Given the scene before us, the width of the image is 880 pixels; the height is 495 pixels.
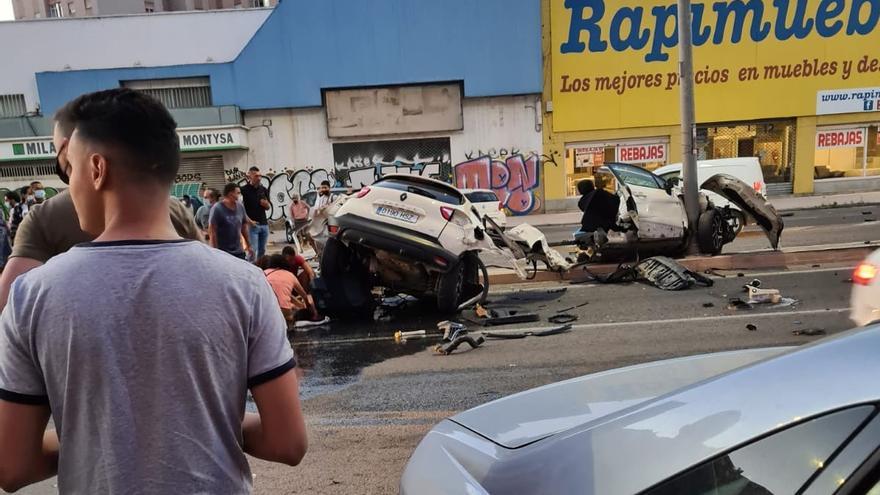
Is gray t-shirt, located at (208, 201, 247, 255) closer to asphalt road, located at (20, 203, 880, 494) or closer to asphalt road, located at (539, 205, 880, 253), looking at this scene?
asphalt road, located at (20, 203, 880, 494)

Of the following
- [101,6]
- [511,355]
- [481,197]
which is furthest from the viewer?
[101,6]

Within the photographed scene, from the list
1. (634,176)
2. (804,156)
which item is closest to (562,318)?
(634,176)

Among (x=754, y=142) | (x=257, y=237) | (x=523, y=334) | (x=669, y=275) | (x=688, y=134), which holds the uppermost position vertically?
(x=688, y=134)

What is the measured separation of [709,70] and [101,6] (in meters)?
45.3

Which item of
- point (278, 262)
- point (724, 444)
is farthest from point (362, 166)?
point (724, 444)

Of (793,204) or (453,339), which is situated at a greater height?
(453,339)

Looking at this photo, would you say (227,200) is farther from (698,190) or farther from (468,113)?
(468,113)

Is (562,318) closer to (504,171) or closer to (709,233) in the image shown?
(709,233)

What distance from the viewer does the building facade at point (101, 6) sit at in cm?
4416

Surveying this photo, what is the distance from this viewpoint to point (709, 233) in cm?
939

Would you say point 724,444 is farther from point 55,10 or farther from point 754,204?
point 55,10

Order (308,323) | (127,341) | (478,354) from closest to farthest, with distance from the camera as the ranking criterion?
(127,341) < (478,354) < (308,323)

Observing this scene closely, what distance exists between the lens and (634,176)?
30.3ft

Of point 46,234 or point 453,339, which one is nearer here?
point 46,234
